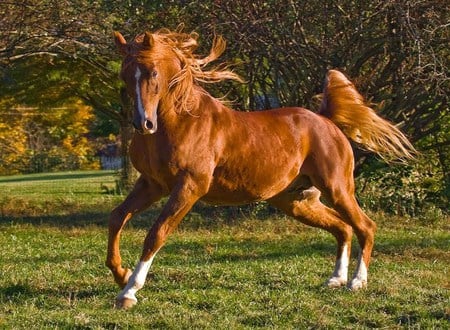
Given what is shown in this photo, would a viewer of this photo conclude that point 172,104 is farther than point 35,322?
Yes

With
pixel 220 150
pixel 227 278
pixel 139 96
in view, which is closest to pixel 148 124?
pixel 139 96

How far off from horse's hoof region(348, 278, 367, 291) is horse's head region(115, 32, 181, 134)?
2208 mm

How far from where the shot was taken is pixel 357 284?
313 inches

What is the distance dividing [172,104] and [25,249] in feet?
14.1

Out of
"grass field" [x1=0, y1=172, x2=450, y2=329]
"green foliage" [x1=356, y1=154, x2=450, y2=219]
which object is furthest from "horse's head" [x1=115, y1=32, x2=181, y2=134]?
"green foliage" [x1=356, y1=154, x2=450, y2=219]

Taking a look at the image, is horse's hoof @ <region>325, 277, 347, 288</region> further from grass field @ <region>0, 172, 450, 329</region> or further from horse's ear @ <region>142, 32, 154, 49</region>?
horse's ear @ <region>142, 32, 154, 49</region>

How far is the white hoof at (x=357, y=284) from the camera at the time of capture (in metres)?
7.90

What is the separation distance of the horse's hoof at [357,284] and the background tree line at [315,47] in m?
3.82

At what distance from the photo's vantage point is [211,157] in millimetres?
7504

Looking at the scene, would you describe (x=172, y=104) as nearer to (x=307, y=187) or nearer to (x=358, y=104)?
(x=307, y=187)

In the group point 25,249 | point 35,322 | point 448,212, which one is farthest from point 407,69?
point 35,322

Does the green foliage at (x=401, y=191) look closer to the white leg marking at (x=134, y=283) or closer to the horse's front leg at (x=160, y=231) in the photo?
the horse's front leg at (x=160, y=231)

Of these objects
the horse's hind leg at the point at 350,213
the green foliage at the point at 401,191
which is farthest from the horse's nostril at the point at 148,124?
the green foliage at the point at 401,191

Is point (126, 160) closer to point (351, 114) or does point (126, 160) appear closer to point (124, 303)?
point (351, 114)
